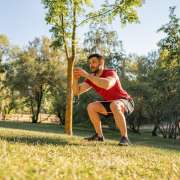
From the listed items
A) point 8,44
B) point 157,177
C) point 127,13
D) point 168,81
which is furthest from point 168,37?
point 8,44

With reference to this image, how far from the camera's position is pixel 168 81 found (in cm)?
3123

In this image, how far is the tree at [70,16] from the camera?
1636 cm

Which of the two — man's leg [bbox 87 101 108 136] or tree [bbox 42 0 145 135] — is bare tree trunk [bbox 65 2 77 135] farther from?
man's leg [bbox 87 101 108 136]

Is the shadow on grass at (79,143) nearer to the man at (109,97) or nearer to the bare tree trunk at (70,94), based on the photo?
the man at (109,97)

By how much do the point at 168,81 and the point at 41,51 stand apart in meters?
25.9

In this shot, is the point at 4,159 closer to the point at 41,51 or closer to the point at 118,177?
the point at 118,177

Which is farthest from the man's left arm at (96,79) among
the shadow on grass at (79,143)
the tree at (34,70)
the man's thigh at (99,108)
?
the tree at (34,70)

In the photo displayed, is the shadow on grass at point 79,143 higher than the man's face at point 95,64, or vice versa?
the man's face at point 95,64

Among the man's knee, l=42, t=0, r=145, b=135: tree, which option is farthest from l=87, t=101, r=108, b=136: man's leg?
l=42, t=0, r=145, b=135: tree

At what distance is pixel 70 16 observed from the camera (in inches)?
665

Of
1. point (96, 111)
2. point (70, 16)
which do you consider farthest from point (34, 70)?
point (96, 111)

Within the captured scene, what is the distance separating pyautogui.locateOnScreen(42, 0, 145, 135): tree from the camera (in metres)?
16.4

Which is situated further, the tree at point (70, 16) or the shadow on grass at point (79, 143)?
the tree at point (70, 16)

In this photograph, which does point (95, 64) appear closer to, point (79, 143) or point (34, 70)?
point (79, 143)
